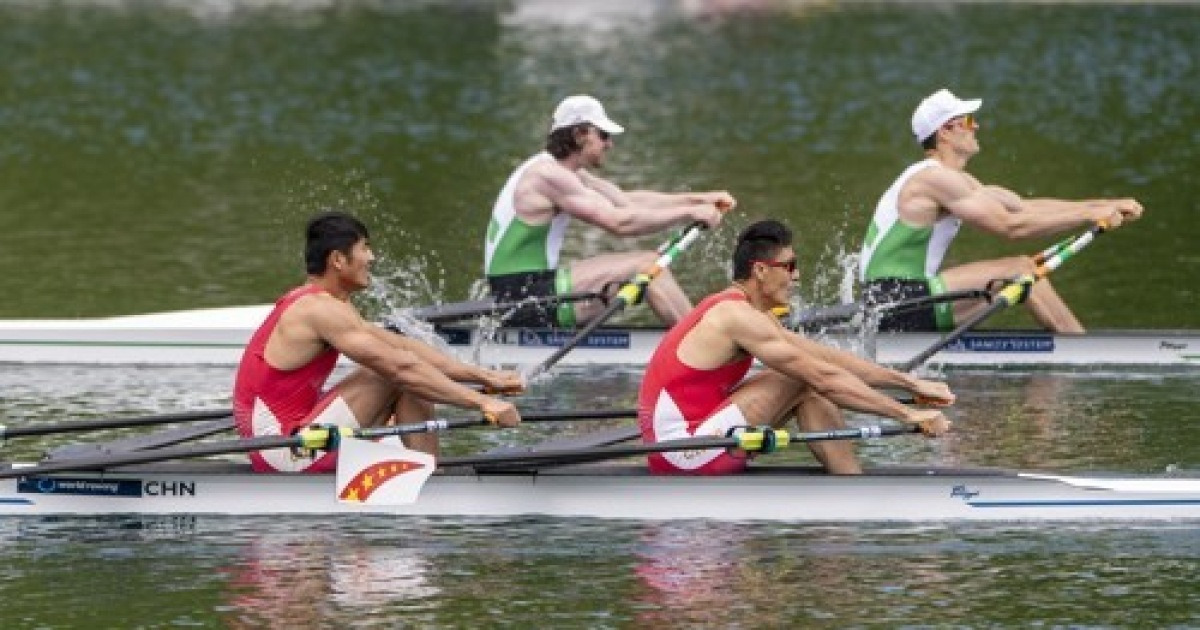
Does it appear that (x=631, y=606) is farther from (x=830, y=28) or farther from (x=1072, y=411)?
(x=830, y=28)

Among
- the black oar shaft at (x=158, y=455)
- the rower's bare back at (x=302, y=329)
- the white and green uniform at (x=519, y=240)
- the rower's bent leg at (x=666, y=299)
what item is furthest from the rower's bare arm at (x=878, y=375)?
the white and green uniform at (x=519, y=240)

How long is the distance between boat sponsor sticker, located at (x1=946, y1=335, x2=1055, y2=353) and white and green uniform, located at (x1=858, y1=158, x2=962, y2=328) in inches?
8.8

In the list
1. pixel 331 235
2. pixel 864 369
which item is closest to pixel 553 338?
pixel 864 369

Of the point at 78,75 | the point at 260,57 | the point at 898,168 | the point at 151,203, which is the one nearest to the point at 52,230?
the point at 151,203

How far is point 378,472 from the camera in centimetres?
1733

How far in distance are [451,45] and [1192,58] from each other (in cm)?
1454

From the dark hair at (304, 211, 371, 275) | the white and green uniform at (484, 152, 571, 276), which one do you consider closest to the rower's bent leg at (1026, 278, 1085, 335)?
the white and green uniform at (484, 152, 571, 276)

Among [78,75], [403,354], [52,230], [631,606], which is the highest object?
[78,75]

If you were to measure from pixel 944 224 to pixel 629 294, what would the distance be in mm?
2623

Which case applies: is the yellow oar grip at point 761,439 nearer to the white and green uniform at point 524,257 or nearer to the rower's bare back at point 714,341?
the rower's bare back at point 714,341

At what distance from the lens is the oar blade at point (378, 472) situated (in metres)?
17.3

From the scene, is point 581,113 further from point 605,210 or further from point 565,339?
point 565,339

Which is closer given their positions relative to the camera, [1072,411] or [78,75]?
[1072,411]

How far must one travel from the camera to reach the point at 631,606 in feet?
52.1
